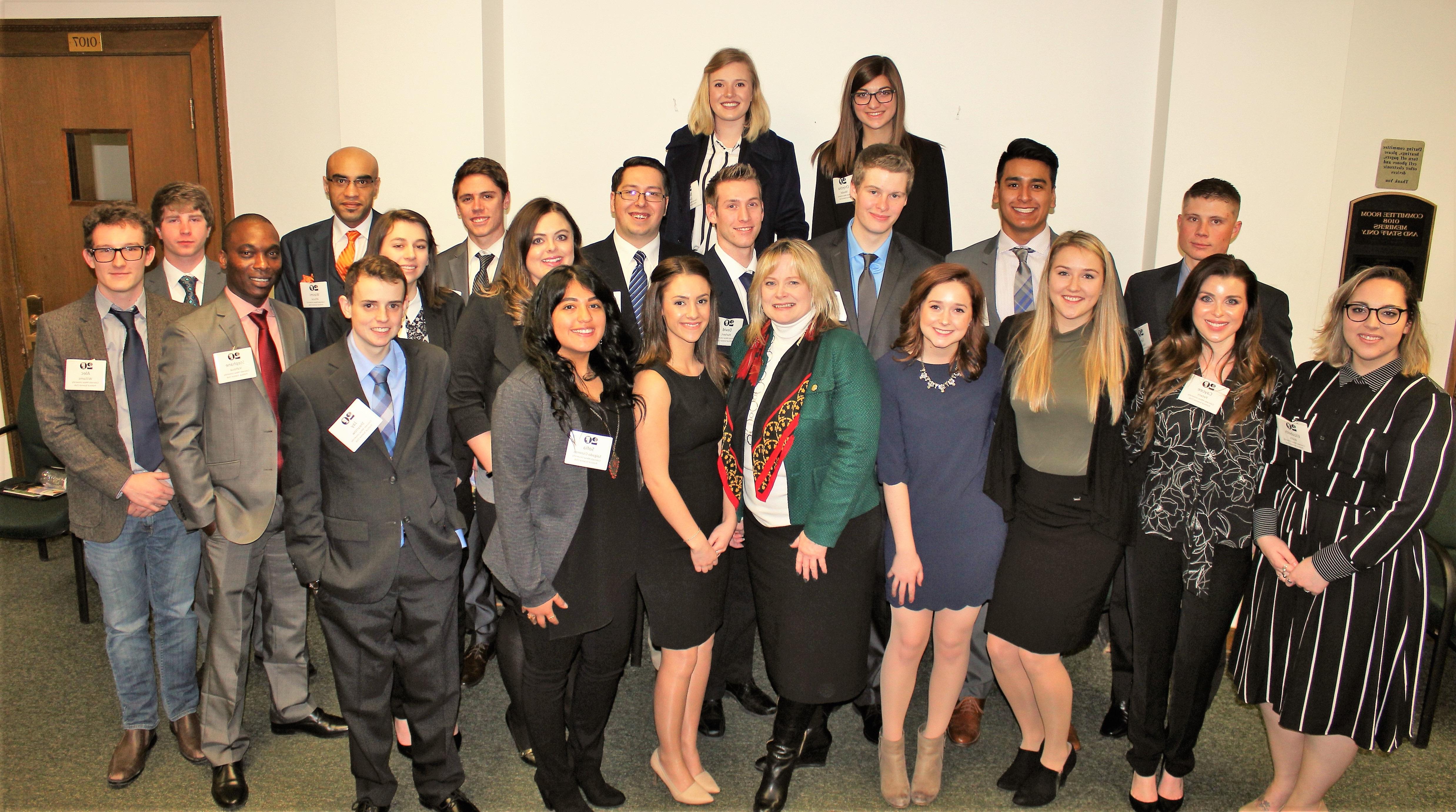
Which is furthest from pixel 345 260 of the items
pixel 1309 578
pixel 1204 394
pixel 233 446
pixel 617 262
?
pixel 1309 578

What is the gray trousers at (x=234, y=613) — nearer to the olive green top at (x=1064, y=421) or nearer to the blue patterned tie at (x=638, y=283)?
the blue patterned tie at (x=638, y=283)

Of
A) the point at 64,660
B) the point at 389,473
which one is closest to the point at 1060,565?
the point at 389,473

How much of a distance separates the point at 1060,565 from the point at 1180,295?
2.84 feet

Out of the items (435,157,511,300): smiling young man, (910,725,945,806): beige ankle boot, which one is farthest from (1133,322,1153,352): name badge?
(435,157,511,300): smiling young man

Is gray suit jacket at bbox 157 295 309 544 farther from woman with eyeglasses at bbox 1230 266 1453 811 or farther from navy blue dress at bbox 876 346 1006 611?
woman with eyeglasses at bbox 1230 266 1453 811

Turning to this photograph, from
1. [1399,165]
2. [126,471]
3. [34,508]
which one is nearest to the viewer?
[126,471]

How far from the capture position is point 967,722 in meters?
2.91

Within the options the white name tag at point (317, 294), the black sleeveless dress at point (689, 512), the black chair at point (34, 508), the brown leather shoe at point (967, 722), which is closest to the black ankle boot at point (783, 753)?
the black sleeveless dress at point (689, 512)

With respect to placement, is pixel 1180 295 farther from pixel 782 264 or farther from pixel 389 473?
pixel 389 473

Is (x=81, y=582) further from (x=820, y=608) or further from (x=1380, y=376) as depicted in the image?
(x=1380, y=376)

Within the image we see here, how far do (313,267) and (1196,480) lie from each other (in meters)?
3.21

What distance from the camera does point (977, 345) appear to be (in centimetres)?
239

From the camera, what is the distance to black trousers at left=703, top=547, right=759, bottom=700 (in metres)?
2.93

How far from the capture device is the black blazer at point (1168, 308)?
292cm
